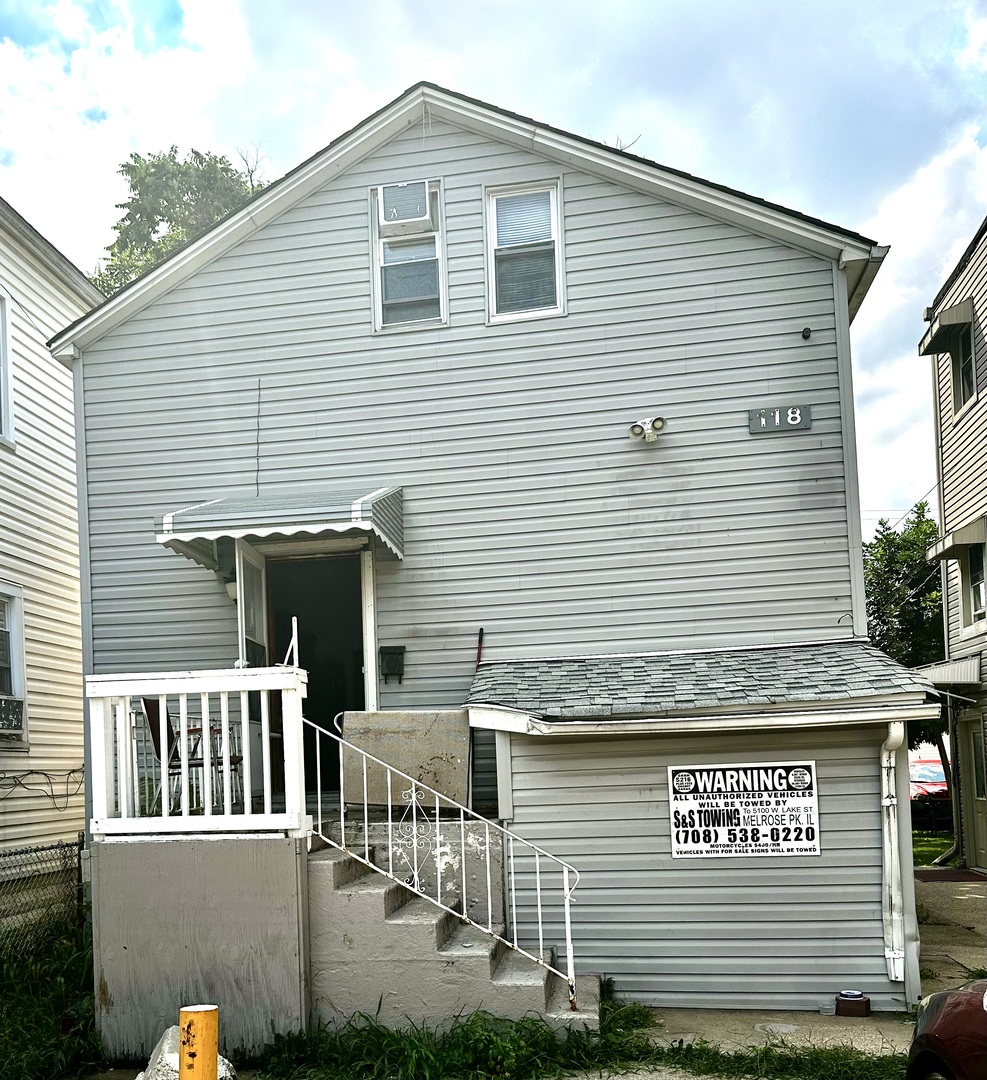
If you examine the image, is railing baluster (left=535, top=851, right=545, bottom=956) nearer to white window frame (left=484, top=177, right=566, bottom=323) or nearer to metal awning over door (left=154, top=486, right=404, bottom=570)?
metal awning over door (left=154, top=486, right=404, bottom=570)

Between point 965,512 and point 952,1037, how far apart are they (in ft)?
42.3

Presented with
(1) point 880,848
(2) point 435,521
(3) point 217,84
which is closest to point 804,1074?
(1) point 880,848

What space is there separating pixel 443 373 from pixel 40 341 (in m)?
5.98

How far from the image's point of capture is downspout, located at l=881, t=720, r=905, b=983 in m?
7.57

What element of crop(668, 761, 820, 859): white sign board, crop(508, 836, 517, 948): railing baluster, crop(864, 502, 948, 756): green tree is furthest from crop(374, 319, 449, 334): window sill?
crop(864, 502, 948, 756): green tree

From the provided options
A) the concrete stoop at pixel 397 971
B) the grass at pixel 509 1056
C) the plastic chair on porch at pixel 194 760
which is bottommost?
the grass at pixel 509 1056

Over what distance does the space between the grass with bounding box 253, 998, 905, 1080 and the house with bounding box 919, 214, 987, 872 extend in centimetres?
904

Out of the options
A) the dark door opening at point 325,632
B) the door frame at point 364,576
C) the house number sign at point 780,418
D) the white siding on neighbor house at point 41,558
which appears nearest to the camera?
the house number sign at point 780,418

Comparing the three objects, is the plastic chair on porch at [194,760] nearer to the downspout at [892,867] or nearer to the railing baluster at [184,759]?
the railing baluster at [184,759]

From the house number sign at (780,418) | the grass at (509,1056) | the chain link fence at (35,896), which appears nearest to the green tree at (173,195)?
the chain link fence at (35,896)

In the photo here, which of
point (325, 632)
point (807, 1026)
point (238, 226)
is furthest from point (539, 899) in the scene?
point (238, 226)

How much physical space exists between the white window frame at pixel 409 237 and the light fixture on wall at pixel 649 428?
6.40ft

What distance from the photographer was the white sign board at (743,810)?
7.90m

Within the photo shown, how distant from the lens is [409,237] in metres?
9.87
